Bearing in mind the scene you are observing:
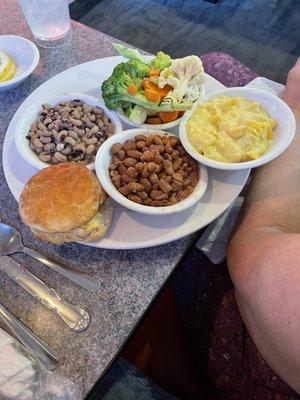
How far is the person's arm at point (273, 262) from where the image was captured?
761 millimetres

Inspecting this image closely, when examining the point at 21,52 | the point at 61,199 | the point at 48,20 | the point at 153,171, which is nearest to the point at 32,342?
the point at 61,199

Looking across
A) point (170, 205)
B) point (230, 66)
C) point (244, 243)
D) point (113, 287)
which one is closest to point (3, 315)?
point (113, 287)

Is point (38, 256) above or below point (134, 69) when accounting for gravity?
below

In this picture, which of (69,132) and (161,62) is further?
(161,62)

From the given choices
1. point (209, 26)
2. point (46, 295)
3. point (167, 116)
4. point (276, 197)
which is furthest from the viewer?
point (209, 26)

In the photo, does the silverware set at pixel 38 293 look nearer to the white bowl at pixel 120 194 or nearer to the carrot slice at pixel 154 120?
the white bowl at pixel 120 194

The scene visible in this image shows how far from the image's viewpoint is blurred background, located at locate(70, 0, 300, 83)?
2.94 metres

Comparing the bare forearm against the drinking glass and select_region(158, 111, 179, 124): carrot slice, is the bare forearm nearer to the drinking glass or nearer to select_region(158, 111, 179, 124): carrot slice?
select_region(158, 111, 179, 124): carrot slice

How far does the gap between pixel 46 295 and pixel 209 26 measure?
2.77 metres

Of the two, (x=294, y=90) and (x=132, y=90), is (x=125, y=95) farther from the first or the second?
(x=294, y=90)

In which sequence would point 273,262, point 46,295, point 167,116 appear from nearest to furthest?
1. point 273,262
2. point 46,295
3. point 167,116

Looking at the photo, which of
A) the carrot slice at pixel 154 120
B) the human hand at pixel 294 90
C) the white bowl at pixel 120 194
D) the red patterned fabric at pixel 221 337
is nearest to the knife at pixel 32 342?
the white bowl at pixel 120 194

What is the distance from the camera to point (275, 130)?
1.09m

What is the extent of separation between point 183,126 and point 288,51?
221 centimetres
